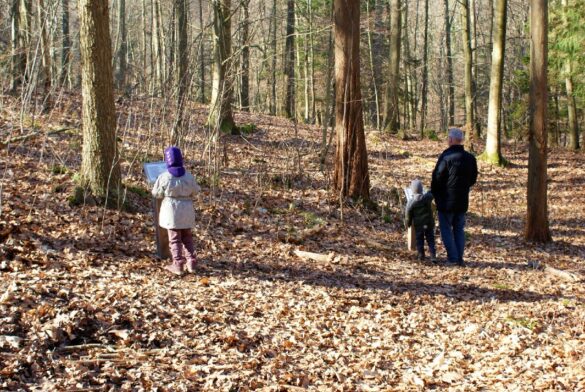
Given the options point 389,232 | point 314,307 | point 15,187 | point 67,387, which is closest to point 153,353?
point 67,387

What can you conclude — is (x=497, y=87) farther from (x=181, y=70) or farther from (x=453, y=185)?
(x=453, y=185)

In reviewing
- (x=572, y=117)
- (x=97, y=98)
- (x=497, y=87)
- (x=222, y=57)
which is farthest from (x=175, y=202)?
(x=572, y=117)

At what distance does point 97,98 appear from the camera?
7746 millimetres

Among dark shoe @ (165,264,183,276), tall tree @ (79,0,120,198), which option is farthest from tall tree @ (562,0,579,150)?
dark shoe @ (165,264,183,276)

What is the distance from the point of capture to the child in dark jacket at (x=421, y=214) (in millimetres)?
8852

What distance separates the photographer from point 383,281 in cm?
777

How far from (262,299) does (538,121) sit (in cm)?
672

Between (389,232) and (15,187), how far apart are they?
635cm

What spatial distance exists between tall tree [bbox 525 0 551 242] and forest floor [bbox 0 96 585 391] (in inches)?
22.8

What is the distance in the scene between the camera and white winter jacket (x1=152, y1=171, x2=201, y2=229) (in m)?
6.80

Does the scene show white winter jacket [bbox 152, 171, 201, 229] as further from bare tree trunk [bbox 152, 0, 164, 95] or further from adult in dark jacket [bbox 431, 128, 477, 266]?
adult in dark jacket [bbox 431, 128, 477, 266]

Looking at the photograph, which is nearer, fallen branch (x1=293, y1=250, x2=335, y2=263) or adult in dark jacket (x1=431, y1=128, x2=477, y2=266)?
fallen branch (x1=293, y1=250, x2=335, y2=263)

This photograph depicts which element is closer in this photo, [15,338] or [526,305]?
[15,338]

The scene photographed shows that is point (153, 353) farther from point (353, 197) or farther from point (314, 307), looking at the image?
point (353, 197)
